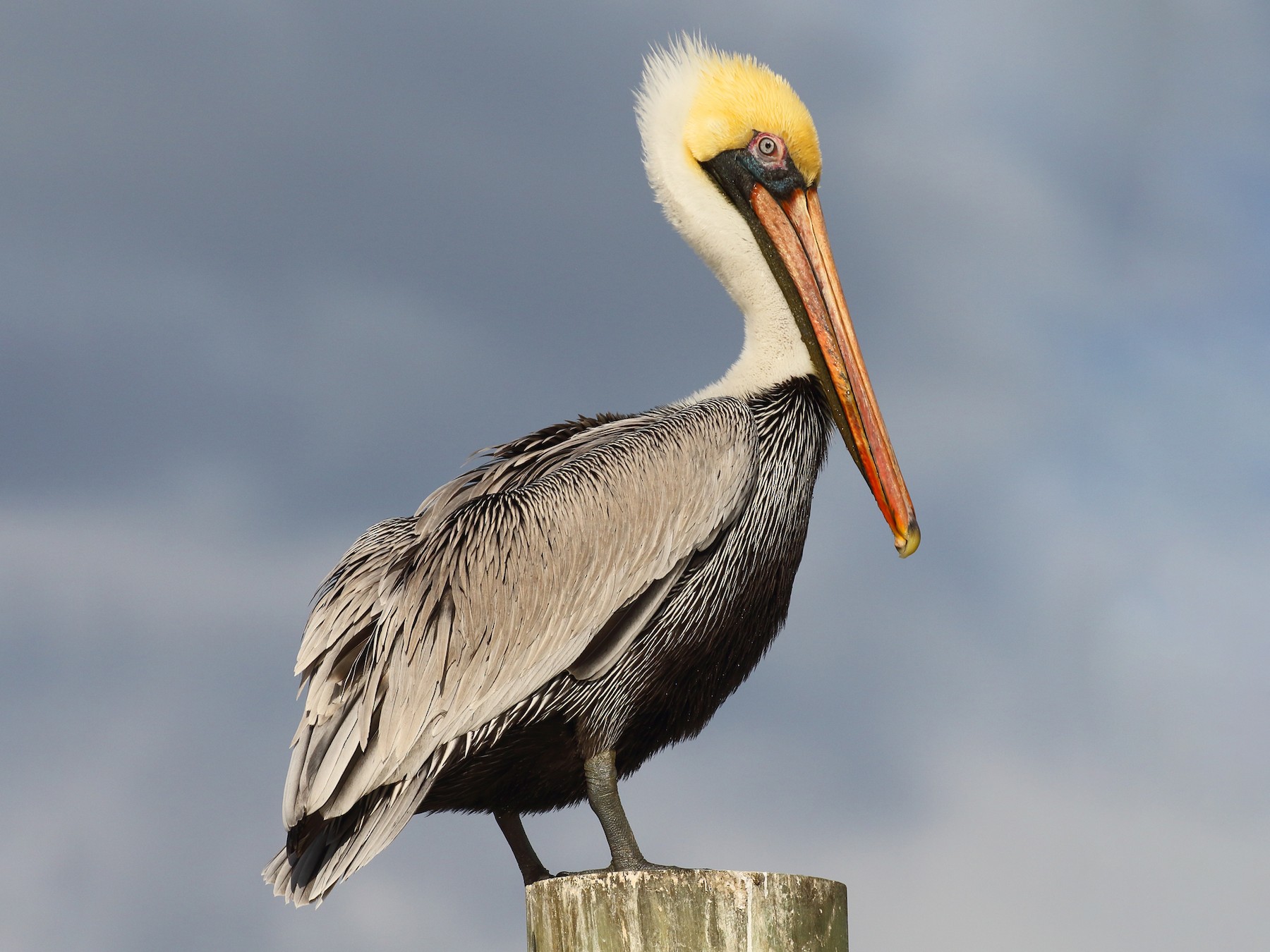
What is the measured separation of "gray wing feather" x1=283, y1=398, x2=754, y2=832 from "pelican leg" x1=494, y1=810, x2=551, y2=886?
67 centimetres

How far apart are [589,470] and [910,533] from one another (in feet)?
4.29

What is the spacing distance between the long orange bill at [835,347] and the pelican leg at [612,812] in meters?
1.51

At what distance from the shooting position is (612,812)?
174 inches

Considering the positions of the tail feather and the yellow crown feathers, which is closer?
the tail feather

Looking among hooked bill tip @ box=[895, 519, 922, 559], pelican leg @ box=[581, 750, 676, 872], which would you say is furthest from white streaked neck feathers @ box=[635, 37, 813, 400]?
pelican leg @ box=[581, 750, 676, 872]

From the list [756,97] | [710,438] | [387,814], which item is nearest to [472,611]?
[387,814]

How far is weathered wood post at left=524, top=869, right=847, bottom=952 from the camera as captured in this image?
11.8 feet

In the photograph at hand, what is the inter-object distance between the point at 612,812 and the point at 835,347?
2106 millimetres

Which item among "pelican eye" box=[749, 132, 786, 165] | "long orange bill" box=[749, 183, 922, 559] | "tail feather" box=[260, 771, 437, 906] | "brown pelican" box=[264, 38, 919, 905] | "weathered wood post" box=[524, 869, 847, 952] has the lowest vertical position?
"weathered wood post" box=[524, 869, 847, 952]

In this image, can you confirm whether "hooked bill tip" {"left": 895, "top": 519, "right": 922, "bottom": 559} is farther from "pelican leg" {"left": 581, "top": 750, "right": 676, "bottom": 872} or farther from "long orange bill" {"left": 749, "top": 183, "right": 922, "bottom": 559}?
"pelican leg" {"left": 581, "top": 750, "right": 676, "bottom": 872}

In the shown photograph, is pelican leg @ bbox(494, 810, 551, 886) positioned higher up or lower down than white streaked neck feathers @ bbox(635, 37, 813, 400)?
lower down

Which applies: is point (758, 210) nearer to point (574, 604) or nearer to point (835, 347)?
point (835, 347)

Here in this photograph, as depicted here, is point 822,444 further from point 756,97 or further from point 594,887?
point 594,887

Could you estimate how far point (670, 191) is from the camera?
5711mm
